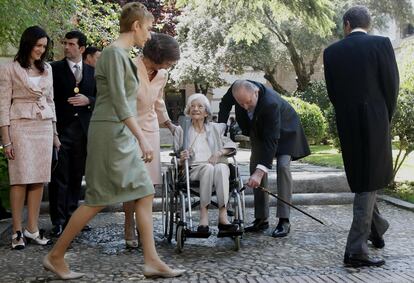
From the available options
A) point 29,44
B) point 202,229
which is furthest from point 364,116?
point 29,44

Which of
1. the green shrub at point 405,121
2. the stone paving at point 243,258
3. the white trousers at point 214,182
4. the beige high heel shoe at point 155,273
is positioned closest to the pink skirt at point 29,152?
the stone paving at point 243,258

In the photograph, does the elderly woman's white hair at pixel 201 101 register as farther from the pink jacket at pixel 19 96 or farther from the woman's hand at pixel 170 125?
the pink jacket at pixel 19 96

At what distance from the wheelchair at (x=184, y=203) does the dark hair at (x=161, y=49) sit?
0.91m

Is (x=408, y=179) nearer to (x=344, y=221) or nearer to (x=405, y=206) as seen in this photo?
(x=405, y=206)

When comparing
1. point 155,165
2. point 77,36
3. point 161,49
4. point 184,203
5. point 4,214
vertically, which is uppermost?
point 77,36

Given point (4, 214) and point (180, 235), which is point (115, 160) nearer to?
point (180, 235)

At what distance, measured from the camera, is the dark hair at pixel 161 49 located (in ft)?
15.3

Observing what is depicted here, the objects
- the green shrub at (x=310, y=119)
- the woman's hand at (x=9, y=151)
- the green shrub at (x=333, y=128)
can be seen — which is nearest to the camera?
the woman's hand at (x=9, y=151)

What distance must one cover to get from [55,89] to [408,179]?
583cm

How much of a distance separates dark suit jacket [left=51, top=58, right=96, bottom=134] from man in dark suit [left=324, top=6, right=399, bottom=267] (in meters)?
2.39

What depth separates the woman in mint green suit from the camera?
3.74 meters

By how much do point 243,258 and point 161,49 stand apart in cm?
177

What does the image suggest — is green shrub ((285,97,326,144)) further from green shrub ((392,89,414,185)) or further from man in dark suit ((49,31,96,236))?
man in dark suit ((49,31,96,236))

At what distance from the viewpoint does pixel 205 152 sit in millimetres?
5297
